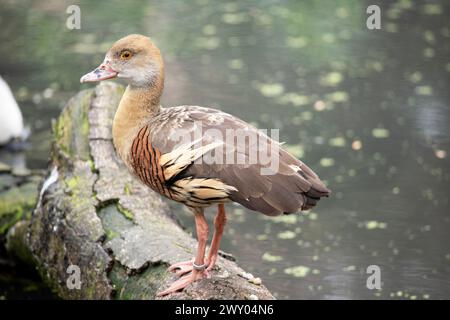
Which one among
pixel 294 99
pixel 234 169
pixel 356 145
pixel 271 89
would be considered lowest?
pixel 356 145

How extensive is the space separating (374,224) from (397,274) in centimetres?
85

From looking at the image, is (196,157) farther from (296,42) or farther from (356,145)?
(296,42)

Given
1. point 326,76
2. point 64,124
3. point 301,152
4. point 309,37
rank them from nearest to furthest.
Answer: point 64,124 < point 301,152 < point 326,76 < point 309,37

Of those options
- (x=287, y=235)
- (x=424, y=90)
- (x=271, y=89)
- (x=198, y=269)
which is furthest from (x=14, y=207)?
(x=424, y=90)

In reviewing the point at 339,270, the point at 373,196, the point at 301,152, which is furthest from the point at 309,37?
the point at 339,270

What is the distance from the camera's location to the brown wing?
4250 mm

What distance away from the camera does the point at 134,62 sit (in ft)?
15.7

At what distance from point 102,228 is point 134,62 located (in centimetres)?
117

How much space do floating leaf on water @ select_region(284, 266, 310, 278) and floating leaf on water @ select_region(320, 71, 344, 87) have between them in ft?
14.3

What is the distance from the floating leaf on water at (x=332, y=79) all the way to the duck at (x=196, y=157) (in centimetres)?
579

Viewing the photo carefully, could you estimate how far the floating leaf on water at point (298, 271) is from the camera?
6344mm

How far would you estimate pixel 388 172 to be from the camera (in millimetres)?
8070
